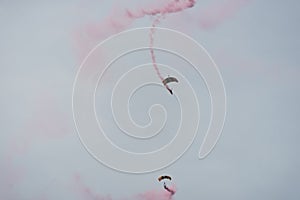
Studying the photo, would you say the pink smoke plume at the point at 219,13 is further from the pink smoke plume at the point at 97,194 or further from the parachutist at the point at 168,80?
the pink smoke plume at the point at 97,194

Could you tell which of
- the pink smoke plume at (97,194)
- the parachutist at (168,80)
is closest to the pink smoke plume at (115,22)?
the parachutist at (168,80)

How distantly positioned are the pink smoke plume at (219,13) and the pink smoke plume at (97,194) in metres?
0.77

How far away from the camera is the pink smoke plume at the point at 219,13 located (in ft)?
6.80

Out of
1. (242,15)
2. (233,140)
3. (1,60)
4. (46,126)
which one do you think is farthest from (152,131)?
(1,60)

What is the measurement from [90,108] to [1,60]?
0.51 meters

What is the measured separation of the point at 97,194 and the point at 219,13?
102 centimetres

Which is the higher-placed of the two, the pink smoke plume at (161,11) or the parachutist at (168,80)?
the pink smoke plume at (161,11)

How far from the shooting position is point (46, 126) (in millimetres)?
2146

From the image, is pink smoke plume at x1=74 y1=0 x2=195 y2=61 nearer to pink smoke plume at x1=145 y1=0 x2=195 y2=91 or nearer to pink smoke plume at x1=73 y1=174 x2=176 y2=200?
pink smoke plume at x1=145 y1=0 x2=195 y2=91

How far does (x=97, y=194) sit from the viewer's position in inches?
82.4

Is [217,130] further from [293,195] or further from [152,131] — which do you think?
[293,195]

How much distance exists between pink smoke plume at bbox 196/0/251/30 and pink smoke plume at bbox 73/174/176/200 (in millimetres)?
769

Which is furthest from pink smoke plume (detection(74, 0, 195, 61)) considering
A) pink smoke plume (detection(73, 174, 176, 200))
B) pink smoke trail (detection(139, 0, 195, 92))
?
pink smoke plume (detection(73, 174, 176, 200))

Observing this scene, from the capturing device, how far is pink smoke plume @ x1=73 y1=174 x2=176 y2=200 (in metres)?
2.06
